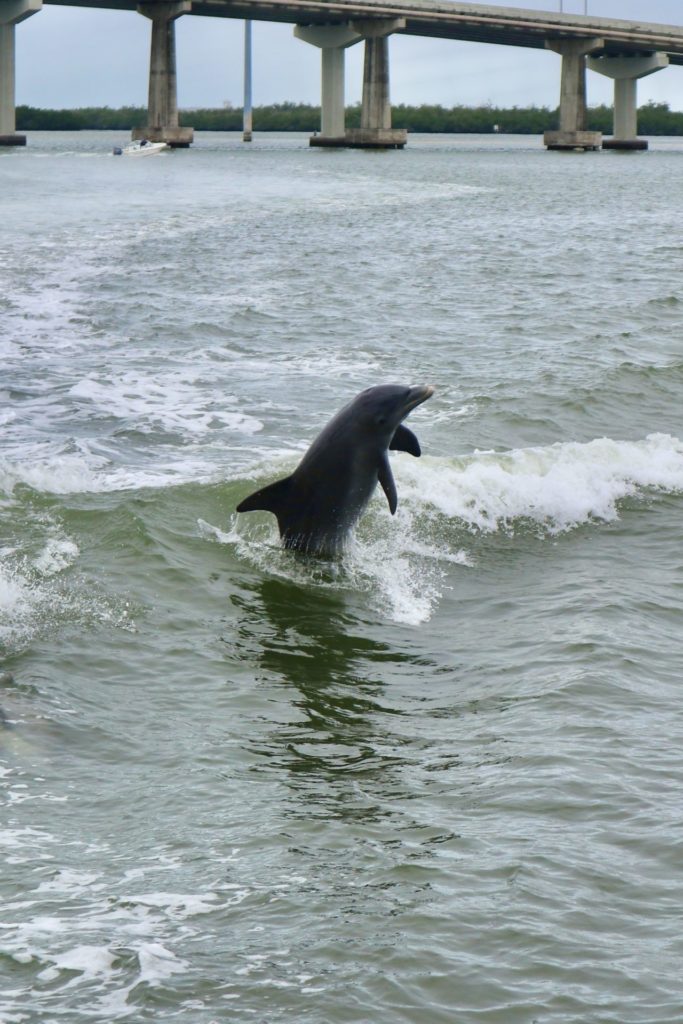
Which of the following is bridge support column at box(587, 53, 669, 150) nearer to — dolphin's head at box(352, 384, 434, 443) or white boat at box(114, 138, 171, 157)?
white boat at box(114, 138, 171, 157)

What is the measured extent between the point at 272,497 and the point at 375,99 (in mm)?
119656

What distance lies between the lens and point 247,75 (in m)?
136

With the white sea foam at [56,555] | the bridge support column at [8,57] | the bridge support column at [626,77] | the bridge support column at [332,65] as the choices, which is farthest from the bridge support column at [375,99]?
the white sea foam at [56,555]

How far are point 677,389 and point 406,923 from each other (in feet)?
49.9

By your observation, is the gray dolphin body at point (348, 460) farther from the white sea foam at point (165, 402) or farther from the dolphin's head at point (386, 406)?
the white sea foam at point (165, 402)

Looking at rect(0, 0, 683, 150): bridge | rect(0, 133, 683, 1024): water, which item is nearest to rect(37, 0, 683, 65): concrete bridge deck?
rect(0, 0, 683, 150): bridge

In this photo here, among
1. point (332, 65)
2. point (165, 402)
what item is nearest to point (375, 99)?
point (332, 65)

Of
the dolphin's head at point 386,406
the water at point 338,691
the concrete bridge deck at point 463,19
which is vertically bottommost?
the water at point 338,691

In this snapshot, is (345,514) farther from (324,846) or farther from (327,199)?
(327,199)

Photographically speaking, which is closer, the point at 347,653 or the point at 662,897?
the point at 662,897

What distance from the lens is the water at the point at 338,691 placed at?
577cm

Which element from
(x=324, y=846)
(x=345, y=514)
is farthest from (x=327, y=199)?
(x=324, y=846)

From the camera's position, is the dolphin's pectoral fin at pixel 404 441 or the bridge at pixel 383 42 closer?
the dolphin's pectoral fin at pixel 404 441

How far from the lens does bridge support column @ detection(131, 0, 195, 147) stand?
4505 inches
